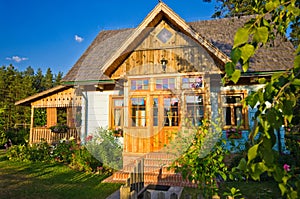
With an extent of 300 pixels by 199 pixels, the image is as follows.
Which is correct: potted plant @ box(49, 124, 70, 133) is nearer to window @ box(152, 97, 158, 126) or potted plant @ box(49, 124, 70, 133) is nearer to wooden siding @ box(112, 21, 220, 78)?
wooden siding @ box(112, 21, 220, 78)

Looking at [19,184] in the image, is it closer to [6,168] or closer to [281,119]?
[6,168]

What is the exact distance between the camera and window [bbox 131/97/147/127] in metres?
8.62

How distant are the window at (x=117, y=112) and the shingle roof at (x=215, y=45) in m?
1.22

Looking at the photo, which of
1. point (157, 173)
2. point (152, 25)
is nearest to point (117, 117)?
point (157, 173)

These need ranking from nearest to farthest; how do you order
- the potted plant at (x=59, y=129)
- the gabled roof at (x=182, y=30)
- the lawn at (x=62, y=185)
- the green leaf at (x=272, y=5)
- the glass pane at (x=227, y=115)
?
the green leaf at (x=272, y=5) → the lawn at (x=62, y=185) → the gabled roof at (x=182, y=30) → the glass pane at (x=227, y=115) → the potted plant at (x=59, y=129)

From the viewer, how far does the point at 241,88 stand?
929 centimetres

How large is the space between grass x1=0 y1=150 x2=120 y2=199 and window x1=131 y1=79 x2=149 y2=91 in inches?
137

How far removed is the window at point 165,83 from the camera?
342 inches

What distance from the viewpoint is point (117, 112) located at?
10.7 meters

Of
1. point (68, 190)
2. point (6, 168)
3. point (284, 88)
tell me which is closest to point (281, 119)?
point (284, 88)

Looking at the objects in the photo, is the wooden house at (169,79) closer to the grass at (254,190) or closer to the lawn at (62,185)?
the lawn at (62,185)

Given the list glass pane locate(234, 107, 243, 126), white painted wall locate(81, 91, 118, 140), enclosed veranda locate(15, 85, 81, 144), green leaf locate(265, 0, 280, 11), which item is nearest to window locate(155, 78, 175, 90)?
white painted wall locate(81, 91, 118, 140)

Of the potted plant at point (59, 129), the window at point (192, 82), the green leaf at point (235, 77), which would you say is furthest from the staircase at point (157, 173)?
the potted plant at point (59, 129)

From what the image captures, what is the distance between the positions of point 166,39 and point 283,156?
232 inches
